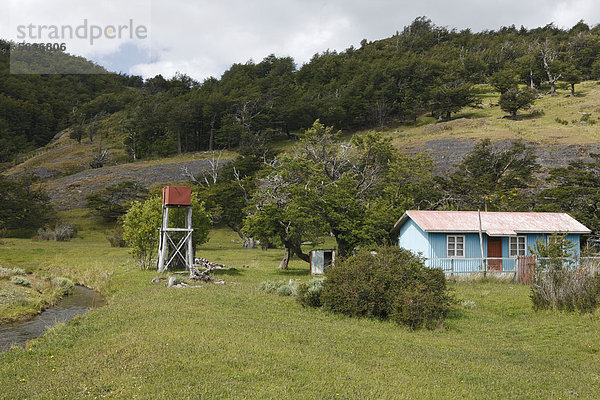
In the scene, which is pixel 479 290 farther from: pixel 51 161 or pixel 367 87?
pixel 51 161

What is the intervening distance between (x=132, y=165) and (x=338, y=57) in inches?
3224

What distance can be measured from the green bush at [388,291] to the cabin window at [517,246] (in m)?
13.1

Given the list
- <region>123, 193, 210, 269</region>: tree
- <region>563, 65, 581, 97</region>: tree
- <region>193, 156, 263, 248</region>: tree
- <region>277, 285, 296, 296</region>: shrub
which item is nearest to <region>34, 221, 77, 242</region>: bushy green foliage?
<region>193, 156, 263, 248</region>: tree

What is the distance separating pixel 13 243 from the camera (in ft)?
130

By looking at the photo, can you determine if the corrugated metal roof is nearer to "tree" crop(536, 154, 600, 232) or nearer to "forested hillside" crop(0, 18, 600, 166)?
"tree" crop(536, 154, 600, 232)

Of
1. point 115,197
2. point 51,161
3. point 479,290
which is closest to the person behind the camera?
point 479,290

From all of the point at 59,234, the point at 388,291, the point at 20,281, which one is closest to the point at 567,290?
the point at 388,291

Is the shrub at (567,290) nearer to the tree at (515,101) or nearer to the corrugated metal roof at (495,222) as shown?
the corrugated metal roof at (495,222)

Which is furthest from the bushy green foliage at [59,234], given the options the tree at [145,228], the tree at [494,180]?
the tree at [494,180]

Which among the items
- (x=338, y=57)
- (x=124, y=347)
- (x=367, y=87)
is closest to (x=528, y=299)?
(x=124, y=347)

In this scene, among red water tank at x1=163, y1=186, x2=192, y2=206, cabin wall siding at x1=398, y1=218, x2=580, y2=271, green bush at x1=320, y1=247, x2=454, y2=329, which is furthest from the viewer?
red water tank at x1=163, y1=186, x2=192, y2=206

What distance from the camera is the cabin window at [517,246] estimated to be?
85.3 ft

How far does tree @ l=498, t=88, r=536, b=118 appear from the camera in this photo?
3167 inches

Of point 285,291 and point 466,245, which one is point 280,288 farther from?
point 466,245
